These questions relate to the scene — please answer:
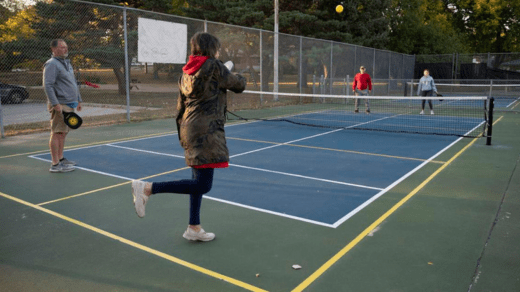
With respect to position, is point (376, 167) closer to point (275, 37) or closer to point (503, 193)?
point (503, 193)

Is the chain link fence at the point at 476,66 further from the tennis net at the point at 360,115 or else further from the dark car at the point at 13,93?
the dark car at the point at 13,93

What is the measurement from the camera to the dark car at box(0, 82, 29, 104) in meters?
11.8

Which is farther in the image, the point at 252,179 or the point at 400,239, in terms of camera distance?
the point at 252,179

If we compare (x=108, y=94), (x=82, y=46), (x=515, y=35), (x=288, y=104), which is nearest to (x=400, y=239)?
(x=82, y=46)

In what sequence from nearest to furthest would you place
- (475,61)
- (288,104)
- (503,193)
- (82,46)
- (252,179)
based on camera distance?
(503,193) → (252,179) → (82,46) → (288,104) → (475,61)

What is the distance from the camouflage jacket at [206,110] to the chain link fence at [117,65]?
871 centimetres

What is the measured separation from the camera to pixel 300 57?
68.6 ft

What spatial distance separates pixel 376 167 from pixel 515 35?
156ft

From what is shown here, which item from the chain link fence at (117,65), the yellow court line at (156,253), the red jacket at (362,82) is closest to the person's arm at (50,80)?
the yellow court line at (156,253)

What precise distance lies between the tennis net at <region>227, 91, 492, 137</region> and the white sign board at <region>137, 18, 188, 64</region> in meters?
2.63

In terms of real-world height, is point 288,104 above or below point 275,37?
below

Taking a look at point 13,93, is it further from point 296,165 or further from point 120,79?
point 296,165

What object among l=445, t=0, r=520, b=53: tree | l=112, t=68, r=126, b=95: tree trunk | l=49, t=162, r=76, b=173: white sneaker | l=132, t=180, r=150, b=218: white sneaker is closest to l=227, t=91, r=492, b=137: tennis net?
l=112, t=68, r=126, b=95: tree trunk

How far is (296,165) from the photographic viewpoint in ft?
24.9
